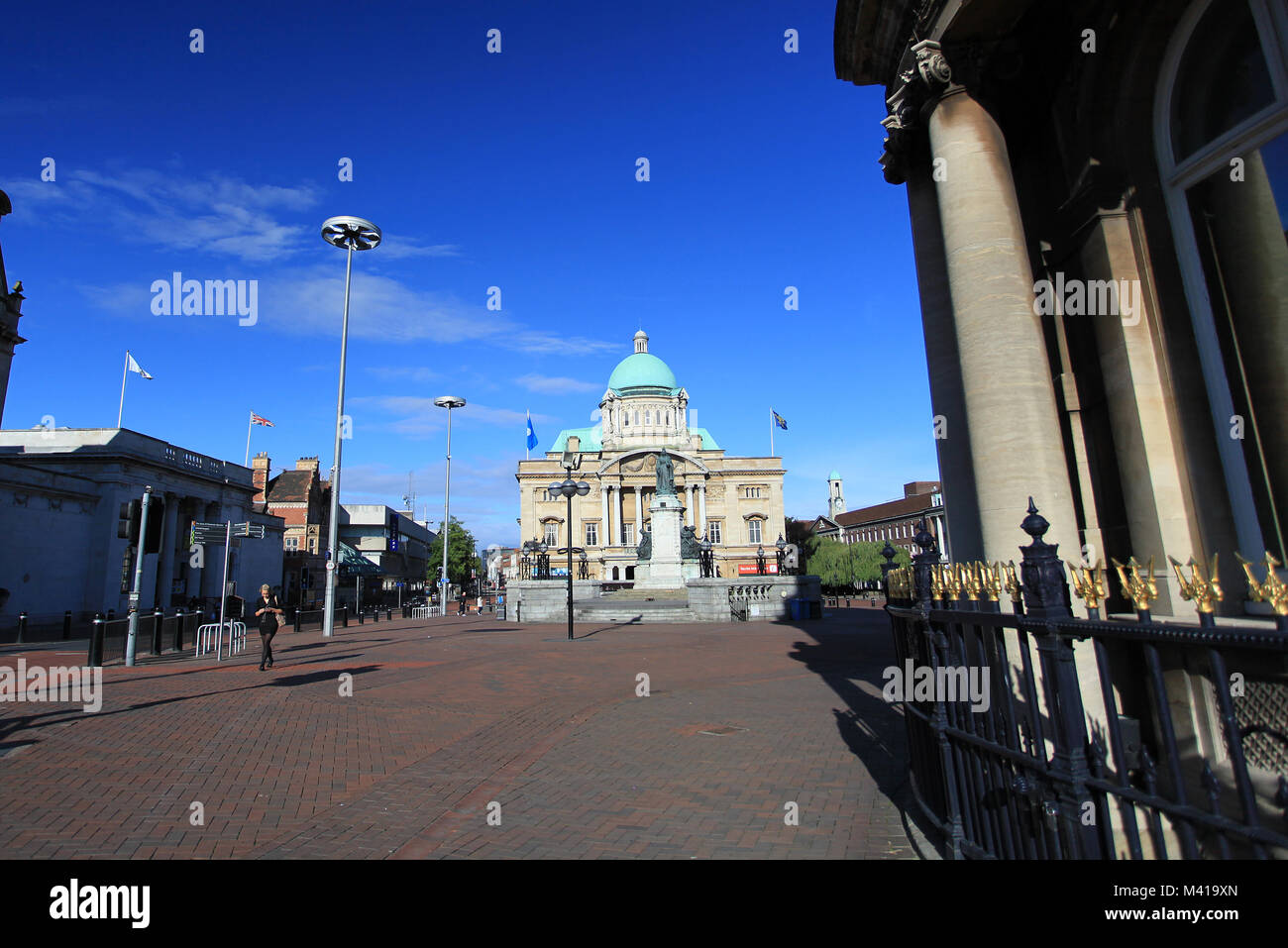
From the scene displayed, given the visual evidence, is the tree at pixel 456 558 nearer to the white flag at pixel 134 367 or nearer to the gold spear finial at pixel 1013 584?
the white flag at pixel 134 367

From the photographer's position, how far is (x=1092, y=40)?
7.33 metres

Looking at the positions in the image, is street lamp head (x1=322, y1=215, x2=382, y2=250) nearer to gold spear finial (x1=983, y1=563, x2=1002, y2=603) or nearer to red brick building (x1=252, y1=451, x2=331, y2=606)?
gold spear finial (x1=983, y1=563, x2=1002, y2=603)

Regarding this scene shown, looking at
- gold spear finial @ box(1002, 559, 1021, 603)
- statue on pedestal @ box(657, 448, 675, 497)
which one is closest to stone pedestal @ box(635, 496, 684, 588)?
statue on pedestal @ box(657, 448, 675, 497)

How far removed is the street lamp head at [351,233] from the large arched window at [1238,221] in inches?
1088

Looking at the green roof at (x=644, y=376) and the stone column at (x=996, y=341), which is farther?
the green roof at (x=644, y=376)

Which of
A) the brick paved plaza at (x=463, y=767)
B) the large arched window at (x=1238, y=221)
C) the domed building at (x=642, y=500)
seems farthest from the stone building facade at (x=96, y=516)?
the domed building at (x=642, y=500)

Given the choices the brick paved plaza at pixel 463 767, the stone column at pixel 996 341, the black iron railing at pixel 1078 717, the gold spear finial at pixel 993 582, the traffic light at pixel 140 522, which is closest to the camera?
the black iron railing at pixel 1078 717

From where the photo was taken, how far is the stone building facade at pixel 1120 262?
612 cm

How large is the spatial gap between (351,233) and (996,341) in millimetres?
27717

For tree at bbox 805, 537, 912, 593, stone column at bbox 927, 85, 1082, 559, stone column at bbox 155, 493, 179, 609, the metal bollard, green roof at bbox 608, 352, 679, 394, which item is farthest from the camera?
green roof at bbox 608, 352, 679, 394

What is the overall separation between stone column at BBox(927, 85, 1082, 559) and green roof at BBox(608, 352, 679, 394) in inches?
3430

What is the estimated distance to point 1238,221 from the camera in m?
6.31

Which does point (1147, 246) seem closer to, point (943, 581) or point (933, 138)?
point (933, 138)

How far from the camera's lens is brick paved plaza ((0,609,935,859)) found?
507cm
